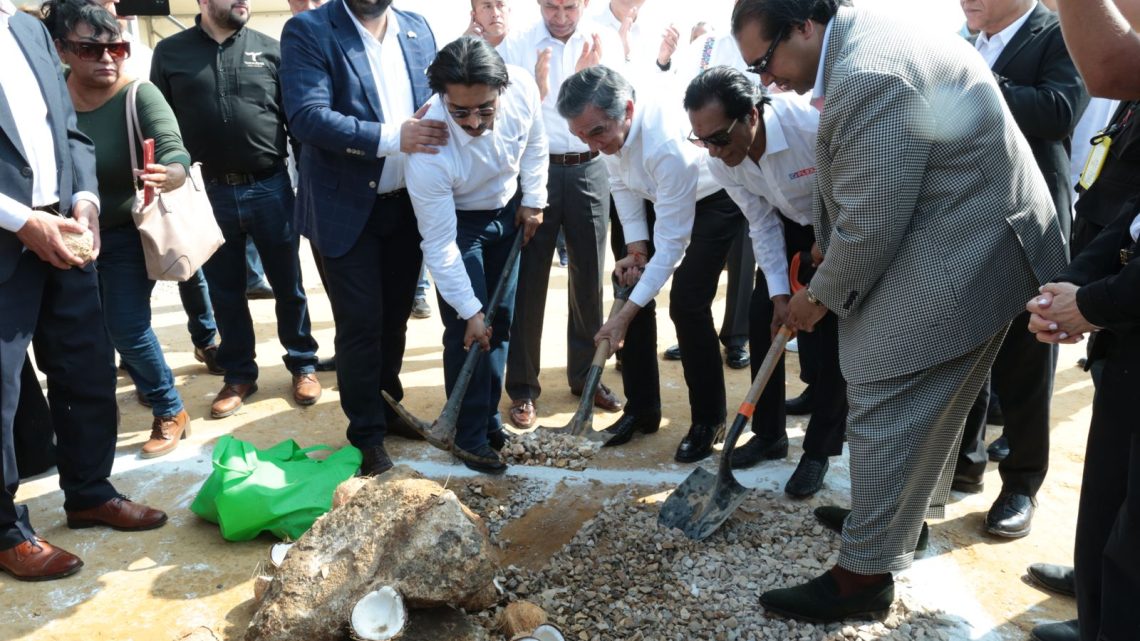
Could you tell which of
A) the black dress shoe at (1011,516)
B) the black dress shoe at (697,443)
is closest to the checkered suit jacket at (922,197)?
the black dress shoe at (1011,516)

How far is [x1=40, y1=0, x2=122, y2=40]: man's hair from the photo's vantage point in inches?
139

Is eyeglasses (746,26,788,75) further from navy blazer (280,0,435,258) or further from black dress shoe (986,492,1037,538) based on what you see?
black dress shoe (986,492,1037,538)

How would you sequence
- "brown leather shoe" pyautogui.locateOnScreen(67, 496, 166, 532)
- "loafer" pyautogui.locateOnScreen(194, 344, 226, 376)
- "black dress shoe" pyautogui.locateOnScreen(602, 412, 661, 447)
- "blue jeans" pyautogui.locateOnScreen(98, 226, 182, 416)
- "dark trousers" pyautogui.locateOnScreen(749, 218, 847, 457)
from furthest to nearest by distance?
"loafer" pyautogui.locateOnScreen(194, 344, 226, 376)
"black dress shoe" pyautogui.locateOnScreen(602, 412, 661, 447)
"blue jeans" pyautogui.locateOnScreen(98, 226, 182, 416)
"dark trousers" pyautogui.locateOnScreen(749, 218, 847, 457)
"brown leather shoe" pyautogui.locateOnScreen(67, 496, 166, 532)

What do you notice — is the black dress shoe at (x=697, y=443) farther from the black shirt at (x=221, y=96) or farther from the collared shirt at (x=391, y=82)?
the black shirt at (x=221, y=96)

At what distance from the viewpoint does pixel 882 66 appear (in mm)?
2408

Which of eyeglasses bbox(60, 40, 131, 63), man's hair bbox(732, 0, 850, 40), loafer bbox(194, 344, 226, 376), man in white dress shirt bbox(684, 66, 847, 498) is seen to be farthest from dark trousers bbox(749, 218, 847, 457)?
loafer bbox(194, 344, 226, 376)

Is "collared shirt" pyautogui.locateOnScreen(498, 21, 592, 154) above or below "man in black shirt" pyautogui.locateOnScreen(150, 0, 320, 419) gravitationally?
above

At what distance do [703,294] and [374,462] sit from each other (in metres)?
1.63

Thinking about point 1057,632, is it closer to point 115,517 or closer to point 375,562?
point 375,562

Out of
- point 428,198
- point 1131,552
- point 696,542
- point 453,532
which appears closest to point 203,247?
point 428,198

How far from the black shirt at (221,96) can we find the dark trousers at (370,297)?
114cm

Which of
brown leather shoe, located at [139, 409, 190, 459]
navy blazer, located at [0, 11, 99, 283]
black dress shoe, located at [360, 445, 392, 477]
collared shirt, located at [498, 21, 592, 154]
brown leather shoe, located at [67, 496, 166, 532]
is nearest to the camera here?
navy blazer, located at [0, 11, 99, 283]

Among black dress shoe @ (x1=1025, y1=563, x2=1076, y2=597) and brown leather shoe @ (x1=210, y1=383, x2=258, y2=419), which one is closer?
black dress shoe @ (x1=1025, y1=563, x2=1076, y2=597)

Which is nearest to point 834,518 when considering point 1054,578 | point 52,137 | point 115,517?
point 1054,578
